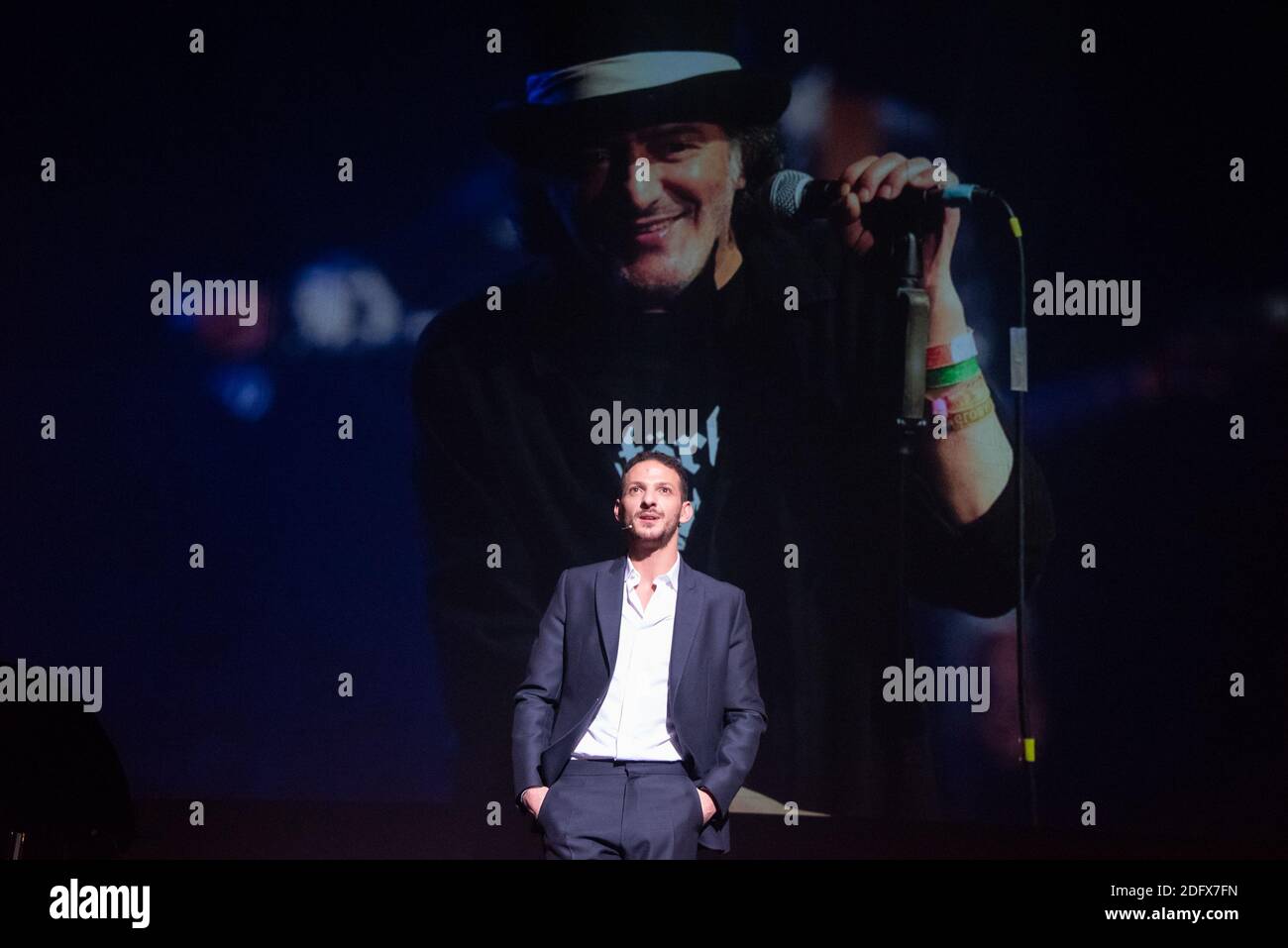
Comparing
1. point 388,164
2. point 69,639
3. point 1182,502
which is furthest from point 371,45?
point 1182,502

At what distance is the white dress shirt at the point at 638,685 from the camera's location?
318 cm

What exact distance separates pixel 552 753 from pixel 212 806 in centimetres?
185

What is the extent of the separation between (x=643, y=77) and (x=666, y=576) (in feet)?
6.36

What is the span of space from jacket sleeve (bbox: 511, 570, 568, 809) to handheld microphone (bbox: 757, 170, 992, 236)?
1.77m

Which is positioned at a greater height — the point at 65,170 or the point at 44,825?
the point at 65,170

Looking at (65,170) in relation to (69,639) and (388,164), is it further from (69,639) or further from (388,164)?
(69,639)

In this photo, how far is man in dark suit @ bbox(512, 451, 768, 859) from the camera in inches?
120

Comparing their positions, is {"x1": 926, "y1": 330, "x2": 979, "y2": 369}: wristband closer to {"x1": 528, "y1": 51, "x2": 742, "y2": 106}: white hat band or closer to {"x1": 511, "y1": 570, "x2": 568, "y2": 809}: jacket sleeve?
{"x1": 528, "y1": 51, "x2": 742, "y2": 106}: white hat band

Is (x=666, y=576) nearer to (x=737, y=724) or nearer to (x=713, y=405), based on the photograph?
(x=737, y=724)

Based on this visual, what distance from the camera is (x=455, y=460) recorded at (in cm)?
453

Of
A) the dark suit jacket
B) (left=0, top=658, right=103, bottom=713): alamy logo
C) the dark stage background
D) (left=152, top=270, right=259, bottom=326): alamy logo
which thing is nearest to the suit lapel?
the dark suit jacket

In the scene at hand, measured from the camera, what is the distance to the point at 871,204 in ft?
14.7
